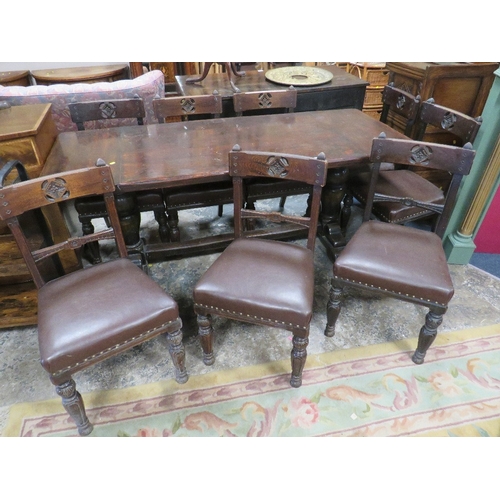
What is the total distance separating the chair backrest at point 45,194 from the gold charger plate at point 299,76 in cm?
210

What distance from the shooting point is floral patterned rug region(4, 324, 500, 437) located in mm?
1588

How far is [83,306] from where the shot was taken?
4.73 ft

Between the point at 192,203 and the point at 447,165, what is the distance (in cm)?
141

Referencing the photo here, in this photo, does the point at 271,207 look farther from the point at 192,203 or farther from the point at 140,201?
the point at 140,201

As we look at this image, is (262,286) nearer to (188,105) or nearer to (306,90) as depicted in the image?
(188,105)

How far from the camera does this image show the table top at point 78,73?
4.48 metres

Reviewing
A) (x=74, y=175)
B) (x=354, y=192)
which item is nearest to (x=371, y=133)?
(x=354, y=192)

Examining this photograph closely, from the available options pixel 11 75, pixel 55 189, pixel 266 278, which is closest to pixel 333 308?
pixel 266 278

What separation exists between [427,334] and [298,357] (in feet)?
2.10

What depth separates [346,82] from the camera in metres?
3.18

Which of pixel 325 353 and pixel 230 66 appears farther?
pixel 230 66

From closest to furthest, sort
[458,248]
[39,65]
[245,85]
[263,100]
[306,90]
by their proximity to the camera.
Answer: [458,248] → [263,100] → [306,90] → [245,85] → [39,65]

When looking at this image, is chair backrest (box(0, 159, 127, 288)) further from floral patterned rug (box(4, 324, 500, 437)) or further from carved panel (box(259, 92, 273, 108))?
carved panel (box(259, 92, 273, 108))

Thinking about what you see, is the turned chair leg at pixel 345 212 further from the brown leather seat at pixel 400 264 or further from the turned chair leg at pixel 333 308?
the turned chair leg at pixel 333 308
